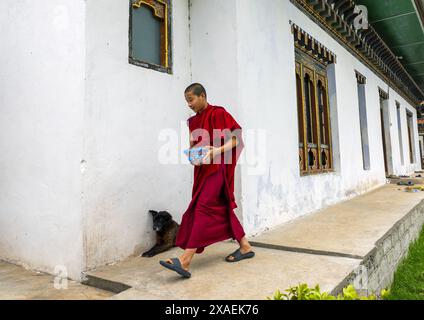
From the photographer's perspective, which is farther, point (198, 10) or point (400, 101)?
point (400, 101)

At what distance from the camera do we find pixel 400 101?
12539 mm

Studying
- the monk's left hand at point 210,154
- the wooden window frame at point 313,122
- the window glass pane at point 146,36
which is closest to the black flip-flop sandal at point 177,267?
the monk's left hand at point 210,154

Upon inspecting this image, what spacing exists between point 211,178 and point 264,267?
817mm

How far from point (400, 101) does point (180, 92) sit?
40.1ft

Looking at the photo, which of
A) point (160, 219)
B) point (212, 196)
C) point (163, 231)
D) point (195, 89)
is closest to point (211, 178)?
point (212, 196)

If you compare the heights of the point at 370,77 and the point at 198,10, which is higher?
the point at 370,77

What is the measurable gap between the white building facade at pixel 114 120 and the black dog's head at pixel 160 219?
0.13 metres

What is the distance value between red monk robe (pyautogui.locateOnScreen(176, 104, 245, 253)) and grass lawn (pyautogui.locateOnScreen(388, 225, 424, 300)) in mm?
1972

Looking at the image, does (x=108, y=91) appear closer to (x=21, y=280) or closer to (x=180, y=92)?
(x=180, y=92)

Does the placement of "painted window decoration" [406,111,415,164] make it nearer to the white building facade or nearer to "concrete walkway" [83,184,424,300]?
"concrete walkway" [83,184,424,300]

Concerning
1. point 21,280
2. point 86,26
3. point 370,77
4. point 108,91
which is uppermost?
point 370,77

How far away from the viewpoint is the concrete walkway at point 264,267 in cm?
201
